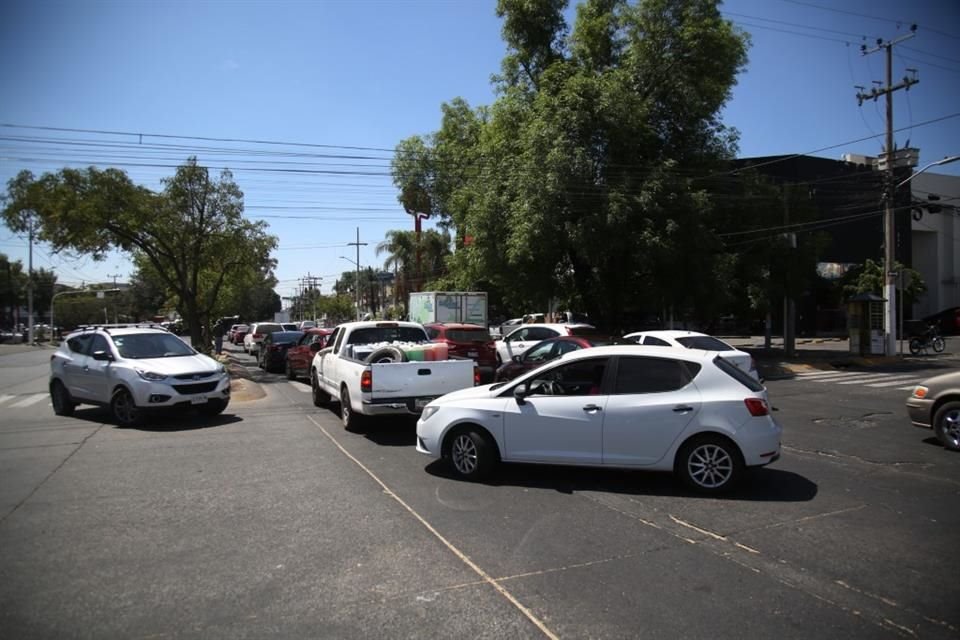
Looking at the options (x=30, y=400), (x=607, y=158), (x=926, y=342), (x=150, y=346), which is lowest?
(x=30, y=400)

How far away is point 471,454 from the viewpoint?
279 inches

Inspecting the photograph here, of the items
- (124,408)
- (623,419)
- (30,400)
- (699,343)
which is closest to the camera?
(623,419)

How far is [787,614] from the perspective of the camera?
12.7 ft

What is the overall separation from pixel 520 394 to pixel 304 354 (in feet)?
43.0

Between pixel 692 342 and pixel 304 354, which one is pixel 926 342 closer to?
pixel 692 342

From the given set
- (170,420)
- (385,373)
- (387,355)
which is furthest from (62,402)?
(385,373)

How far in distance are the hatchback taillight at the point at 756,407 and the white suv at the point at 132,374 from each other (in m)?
9.21

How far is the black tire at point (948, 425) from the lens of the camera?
8523mm

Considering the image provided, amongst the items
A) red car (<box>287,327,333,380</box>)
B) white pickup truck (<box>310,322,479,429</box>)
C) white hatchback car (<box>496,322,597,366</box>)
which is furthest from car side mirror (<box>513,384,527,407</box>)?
red car (<box>287,327,333,380</box>)

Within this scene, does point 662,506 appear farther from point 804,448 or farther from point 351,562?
point 804,448

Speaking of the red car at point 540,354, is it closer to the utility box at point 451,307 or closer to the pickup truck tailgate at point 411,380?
the pickup truck tailgate at point 411,380

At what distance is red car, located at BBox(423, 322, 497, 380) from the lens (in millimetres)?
15914

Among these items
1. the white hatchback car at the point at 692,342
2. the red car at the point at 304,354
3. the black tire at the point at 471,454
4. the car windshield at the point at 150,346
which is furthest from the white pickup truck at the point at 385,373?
the red car at the point at 304,354

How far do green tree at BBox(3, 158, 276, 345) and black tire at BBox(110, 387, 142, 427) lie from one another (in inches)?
437
